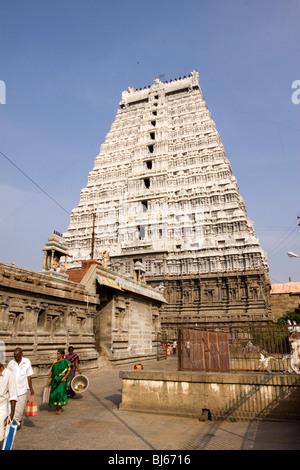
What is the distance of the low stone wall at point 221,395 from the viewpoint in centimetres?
741

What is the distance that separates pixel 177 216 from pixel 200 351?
3534 cm

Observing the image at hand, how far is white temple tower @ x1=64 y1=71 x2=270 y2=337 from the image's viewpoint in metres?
38.2

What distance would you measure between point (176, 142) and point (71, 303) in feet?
131

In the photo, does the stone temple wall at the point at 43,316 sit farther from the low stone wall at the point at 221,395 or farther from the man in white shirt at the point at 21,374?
the low stone wall at the point at 221,395

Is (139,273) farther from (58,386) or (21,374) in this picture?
(21,374)

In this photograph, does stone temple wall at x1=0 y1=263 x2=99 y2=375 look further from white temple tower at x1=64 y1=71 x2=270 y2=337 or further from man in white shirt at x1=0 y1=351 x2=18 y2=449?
white temple tower at x1=64 y1=71 x2=270 y2=337

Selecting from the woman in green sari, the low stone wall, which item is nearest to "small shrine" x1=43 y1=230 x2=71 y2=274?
the woman in green sari

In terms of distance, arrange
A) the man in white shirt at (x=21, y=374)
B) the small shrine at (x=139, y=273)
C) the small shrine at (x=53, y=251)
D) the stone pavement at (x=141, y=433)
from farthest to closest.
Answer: the small shrine at (x=139, y=273), the small shrine at (x=53, y=251), the man in white shirt at (x=21, y=374), the stone pavement at (x=141, y=433)

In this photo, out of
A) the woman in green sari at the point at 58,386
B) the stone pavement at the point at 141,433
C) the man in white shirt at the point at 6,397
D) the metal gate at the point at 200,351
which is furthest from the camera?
the metal gate at the point at 200,351

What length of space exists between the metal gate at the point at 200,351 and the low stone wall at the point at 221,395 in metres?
0.91

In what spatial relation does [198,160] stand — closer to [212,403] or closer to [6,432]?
[212,403]

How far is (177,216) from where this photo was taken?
44312 millimetres

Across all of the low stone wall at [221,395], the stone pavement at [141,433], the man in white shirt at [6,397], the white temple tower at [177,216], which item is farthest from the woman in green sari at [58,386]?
the white temple tower at [177,216]

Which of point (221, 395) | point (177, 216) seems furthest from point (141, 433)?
point (177, 216)
